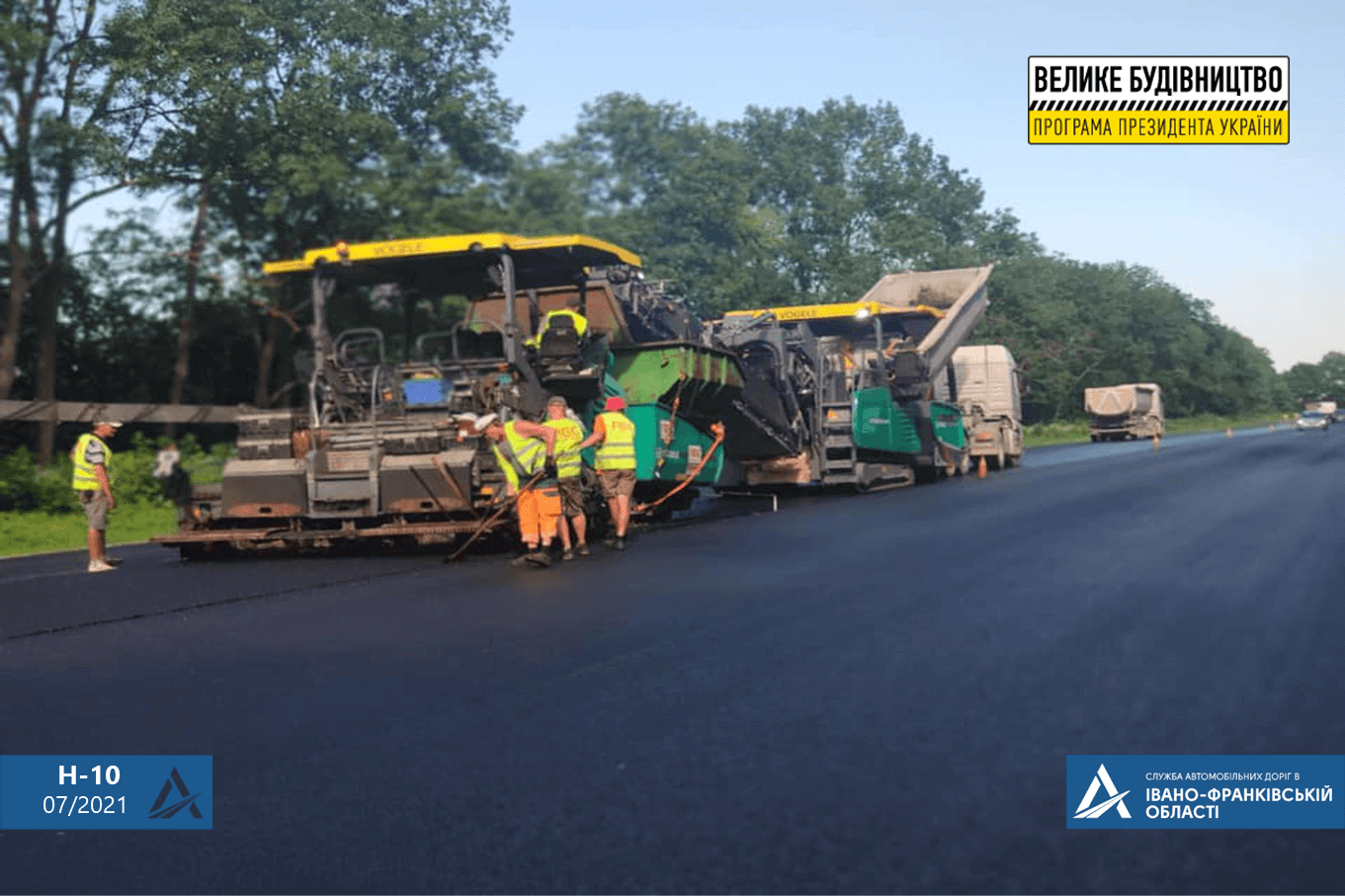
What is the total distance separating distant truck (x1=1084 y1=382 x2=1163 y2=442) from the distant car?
1297 cm

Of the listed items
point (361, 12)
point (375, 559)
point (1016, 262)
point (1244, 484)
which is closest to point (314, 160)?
point (361, 12)

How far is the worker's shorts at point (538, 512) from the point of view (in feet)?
37.2

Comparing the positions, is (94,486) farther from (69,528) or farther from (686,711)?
(686,711)

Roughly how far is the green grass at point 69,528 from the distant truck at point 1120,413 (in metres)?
43.9

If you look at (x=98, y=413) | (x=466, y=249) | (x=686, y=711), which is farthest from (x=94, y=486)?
(x=686, y=711)

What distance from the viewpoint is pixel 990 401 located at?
28.9m

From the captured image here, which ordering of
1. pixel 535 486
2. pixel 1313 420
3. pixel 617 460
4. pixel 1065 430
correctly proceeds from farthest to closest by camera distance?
1. pixel 1313 420
2. pixel 1065 430
3. pixel 617 460
4. pixel 535 486

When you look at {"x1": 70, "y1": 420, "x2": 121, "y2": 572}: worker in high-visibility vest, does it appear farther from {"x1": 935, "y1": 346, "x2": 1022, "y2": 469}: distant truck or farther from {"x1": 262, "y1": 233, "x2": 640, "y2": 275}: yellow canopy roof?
{"x1": 935, "y1": 346, "x2": 1022, "y2": 469}: distant truck

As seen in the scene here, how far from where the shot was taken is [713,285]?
175ft

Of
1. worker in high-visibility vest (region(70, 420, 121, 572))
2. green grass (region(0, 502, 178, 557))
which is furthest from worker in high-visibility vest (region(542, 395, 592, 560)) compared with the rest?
green grass (region(0, 502, 178, 557))

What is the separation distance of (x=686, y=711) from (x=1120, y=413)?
180ft

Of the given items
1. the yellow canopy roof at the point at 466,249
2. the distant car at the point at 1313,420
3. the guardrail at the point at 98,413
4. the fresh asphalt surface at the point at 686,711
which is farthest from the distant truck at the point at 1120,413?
the yellow canopy roof at the point at 466,249

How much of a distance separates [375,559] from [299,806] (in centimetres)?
834

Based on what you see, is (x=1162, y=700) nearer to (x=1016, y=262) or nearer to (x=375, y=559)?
(x=375, y=559)
